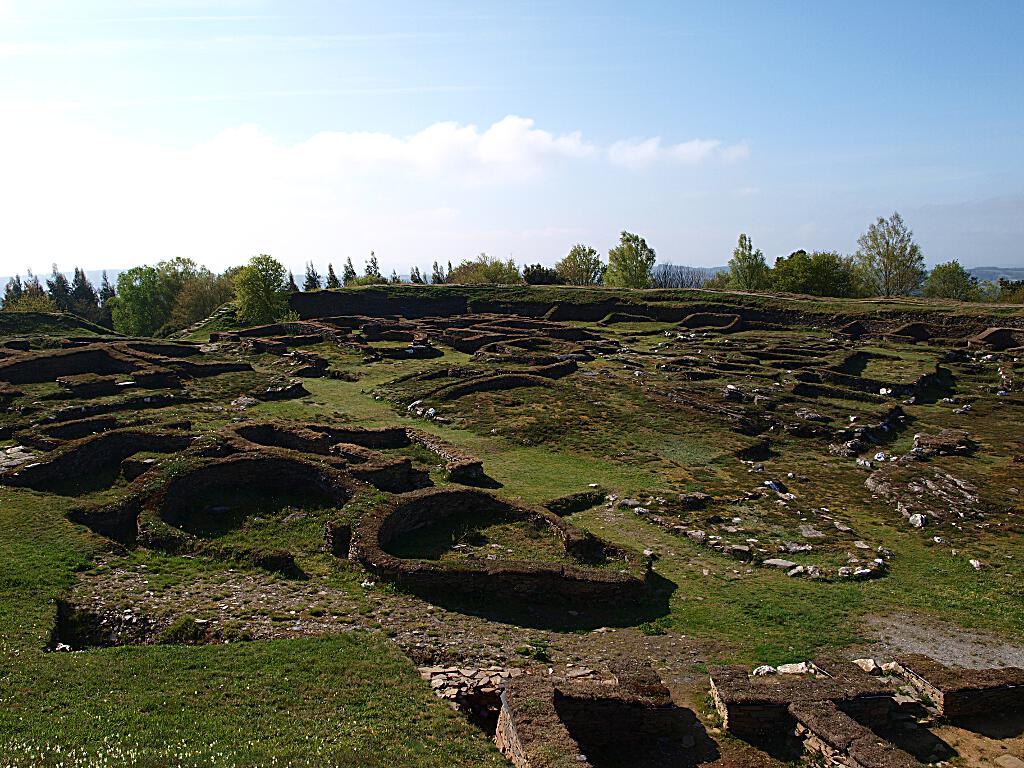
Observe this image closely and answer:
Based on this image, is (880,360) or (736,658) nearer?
(736,658)

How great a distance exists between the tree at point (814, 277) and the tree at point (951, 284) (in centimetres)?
1543

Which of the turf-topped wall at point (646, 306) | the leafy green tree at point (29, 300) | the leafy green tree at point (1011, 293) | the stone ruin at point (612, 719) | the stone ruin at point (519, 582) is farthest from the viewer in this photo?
the leafy green tree at point (1011, 293)

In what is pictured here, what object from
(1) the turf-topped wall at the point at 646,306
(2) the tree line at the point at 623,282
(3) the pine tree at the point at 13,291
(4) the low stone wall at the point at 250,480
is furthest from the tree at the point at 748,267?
(3) the pine tree at the point at 13,291

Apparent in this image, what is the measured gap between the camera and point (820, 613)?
12.7m

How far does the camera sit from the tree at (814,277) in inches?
3029

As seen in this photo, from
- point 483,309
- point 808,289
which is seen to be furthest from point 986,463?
point 808,289

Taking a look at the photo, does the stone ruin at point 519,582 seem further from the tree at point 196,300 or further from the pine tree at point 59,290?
the pine tree at point 59,290

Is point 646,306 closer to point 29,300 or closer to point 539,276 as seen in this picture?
point 539,276

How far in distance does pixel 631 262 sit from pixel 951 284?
43416 mm

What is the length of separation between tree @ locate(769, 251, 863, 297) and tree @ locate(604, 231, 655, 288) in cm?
1988

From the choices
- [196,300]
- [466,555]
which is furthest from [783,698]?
[196,300]

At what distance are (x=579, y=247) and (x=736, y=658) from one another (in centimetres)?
10147

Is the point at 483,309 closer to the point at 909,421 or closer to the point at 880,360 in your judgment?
the point at 880,360

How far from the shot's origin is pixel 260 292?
65.5m
